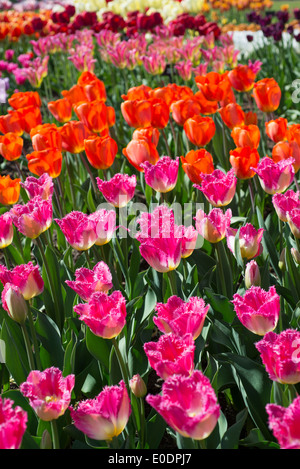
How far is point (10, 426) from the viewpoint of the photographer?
3.19ft

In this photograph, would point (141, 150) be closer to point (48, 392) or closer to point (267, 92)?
point (267, 92)

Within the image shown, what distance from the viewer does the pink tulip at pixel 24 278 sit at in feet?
4.79

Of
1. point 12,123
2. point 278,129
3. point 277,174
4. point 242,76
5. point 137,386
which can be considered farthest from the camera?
point 242,76

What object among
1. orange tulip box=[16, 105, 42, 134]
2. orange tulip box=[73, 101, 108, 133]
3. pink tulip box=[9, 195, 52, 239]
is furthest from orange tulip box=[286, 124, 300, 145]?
orange tulip box=[16, 105, 42, 134]

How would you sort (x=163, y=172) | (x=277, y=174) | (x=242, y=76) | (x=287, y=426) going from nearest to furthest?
1. (x=287, y=426)
2. (x=277, y=174)
3. (x=163, y=172)
4. (x=242, y=76)

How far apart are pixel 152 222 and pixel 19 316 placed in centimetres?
40

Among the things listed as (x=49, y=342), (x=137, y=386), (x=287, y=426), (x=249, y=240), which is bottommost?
(x=49, y=342)

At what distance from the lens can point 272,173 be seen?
1.83 m

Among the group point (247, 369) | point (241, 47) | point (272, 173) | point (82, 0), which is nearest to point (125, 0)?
point (82, 0)

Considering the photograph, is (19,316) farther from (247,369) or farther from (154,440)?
(247,369)

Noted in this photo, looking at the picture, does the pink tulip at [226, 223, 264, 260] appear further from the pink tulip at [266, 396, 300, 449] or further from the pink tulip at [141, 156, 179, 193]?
the pink tulip at [266, 396, 300, 449]

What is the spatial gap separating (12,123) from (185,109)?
780mm

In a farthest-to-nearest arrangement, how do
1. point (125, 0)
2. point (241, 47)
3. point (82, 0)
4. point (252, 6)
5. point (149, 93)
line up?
point (252, 6)
point (82, 0)
point (125, 0)
point (241, 47)
point (149, 93)

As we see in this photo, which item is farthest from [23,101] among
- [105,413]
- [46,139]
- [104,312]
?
[105,413]
